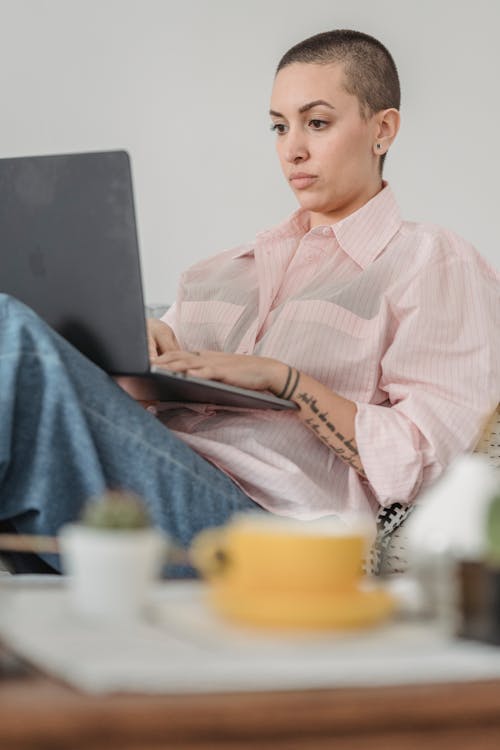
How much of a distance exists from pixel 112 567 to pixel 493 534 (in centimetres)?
→ 23

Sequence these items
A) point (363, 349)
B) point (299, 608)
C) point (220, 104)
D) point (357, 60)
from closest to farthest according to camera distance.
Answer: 1. point (299, 608)
2. point (363, 349)
3. point (357, 60)
4. point (220, 104)

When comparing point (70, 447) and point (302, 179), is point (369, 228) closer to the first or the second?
point (302, 179)

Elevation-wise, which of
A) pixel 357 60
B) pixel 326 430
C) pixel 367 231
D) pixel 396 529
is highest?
pixel 357 60

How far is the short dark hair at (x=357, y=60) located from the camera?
6.99ft

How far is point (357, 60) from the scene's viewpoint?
7.00ft

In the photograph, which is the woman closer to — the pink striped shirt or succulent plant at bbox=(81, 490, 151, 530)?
the pink striped shirt

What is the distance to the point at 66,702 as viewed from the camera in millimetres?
590

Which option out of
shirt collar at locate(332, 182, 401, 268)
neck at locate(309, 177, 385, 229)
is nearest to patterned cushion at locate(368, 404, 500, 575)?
shirt collar at locate(332, 182, 401, 268)

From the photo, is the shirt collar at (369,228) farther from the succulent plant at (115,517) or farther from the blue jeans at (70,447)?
the succulent plant at (115,517)

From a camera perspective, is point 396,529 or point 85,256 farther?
point 396,529

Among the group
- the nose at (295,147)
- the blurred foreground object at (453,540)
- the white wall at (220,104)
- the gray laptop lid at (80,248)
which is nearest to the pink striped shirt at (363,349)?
the nose at (295,147)

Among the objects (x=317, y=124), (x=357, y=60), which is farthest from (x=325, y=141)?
(x=357, y=60)

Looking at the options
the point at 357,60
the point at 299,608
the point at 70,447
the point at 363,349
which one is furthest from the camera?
the point at 357,60

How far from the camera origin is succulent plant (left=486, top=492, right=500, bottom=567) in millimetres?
723
